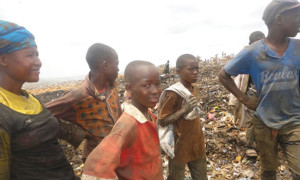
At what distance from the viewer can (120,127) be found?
1.19m

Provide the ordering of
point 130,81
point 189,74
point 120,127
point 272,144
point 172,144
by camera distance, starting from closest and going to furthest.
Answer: point 120,127, point 130,81, point 272,144, point 172,144, point 189,74

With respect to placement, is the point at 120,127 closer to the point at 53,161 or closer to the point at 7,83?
the point at 53,161

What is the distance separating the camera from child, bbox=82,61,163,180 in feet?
3.39

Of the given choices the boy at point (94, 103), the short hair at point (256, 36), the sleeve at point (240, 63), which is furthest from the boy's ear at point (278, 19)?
the short hair at point (256, 36)

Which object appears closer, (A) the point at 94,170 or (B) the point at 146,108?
(A) the point at 94,170

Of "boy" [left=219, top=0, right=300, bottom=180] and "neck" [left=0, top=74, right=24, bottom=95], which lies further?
"boy" [left=219, top=0, right=300, bottom=180]

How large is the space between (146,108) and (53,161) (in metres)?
0.80

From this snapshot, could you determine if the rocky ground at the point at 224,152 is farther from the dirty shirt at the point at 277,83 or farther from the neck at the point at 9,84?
the neck at the point at 9,84

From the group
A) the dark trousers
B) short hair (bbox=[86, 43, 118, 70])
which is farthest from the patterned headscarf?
the dark trousers

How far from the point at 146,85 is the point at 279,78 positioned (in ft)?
4.94

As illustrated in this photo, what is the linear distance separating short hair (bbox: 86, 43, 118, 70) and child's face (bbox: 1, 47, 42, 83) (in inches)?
26.5

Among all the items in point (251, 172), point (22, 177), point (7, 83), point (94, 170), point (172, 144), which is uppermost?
point (7, 83)

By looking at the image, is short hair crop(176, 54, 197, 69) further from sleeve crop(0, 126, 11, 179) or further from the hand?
sleeve crop(0, 126, 11, 179)

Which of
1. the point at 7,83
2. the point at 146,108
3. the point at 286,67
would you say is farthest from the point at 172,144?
the point at 7,83
